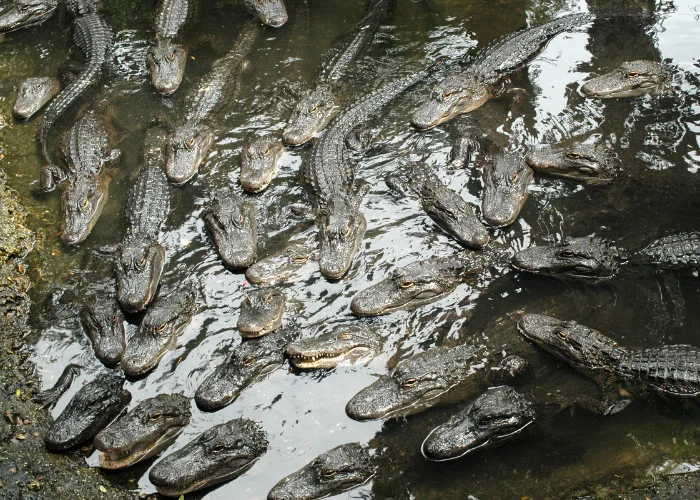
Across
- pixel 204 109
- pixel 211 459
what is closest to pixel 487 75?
pixel 204 109

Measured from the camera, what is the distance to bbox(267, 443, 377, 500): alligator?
4824 millimetres

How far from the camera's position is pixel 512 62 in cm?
877

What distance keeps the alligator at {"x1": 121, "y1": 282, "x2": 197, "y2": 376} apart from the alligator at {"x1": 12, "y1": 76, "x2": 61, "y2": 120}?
4.14 m

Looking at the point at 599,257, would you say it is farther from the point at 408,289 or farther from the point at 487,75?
the point at 487,75

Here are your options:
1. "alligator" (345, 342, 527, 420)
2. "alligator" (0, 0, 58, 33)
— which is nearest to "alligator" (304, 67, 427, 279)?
"alligator" (345, 342, 527, 420)

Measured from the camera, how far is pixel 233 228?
6.77 metres

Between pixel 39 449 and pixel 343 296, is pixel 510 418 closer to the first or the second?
pixel 343 296

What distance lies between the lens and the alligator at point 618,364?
541cm

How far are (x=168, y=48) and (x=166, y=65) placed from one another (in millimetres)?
337

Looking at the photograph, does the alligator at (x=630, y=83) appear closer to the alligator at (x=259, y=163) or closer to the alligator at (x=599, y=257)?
the alligator at (x=599, y=257)

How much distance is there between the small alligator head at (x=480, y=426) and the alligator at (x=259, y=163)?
3.52 metres

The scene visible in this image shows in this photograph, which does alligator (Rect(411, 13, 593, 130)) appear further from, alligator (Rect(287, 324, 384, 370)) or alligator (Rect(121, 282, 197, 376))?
alligator (Rect(121, 282, 197, 376))

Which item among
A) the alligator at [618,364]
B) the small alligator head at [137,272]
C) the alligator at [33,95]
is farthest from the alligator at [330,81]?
the alligator at [618,364]

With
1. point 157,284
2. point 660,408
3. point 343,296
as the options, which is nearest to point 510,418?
point 660,408
